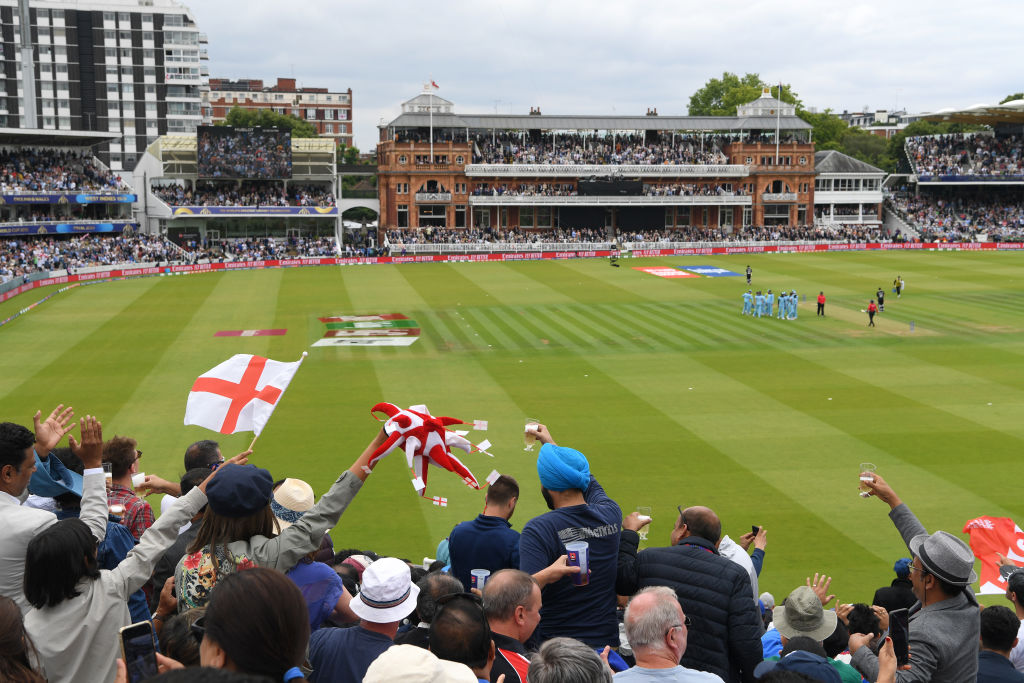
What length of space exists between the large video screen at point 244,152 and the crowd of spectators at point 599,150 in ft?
56.3

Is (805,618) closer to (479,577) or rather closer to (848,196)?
(479,577)

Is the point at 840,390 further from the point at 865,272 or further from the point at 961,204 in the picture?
the point at 961,204

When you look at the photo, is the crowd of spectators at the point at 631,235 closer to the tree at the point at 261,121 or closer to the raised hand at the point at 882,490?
the tree at the point at 261,121

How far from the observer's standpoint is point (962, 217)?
8600 centimetres

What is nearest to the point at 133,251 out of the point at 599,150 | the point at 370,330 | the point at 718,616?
the point at 370,330

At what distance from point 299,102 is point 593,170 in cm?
8000

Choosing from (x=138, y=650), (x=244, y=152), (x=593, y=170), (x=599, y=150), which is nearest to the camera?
(x=138, y=650)

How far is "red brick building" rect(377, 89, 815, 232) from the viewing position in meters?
83.2

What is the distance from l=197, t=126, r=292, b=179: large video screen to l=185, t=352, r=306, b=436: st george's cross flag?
7095 centimetres

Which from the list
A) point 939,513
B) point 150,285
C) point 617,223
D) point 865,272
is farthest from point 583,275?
point 939,513

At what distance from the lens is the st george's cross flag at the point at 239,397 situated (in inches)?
384

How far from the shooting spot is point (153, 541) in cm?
580

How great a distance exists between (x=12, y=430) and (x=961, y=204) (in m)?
95.6

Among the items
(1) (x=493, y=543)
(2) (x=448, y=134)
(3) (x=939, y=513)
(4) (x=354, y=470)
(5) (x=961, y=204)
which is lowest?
(3) (x=939, y=513)
